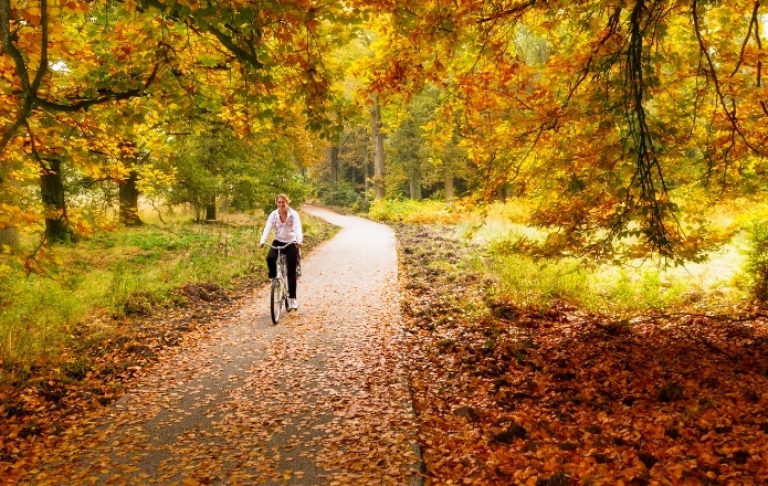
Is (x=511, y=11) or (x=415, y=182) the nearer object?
(x=511, y=11)

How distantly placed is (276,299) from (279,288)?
234mm

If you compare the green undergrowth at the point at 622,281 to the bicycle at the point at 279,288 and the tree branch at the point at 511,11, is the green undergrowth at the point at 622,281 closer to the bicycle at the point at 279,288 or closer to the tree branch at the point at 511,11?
the tree branch at the point at 511,11

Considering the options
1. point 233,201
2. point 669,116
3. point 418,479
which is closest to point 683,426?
point 418,479

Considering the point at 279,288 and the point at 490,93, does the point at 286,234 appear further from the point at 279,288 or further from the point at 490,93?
the point at 490,93

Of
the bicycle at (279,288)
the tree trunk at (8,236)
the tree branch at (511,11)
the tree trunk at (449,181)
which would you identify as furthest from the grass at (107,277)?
the tree trunk at (449,181)

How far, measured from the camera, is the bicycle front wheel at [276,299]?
318 inches

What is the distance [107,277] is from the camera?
10.4 meters

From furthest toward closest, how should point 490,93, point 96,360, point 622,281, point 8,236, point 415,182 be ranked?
point 415,182, point 8,236, point 622,281, point 96,360, point 490,93

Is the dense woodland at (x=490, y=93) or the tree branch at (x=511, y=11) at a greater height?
the tree branch at (x=511, y=11)

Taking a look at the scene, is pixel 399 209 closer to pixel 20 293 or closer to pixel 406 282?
pixel 406 282

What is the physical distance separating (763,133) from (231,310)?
27.6 ft

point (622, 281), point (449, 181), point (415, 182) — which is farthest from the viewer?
point (415, 182)

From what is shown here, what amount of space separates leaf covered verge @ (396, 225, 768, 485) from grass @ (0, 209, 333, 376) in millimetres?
4102

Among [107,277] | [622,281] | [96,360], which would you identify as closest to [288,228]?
[96,360]
